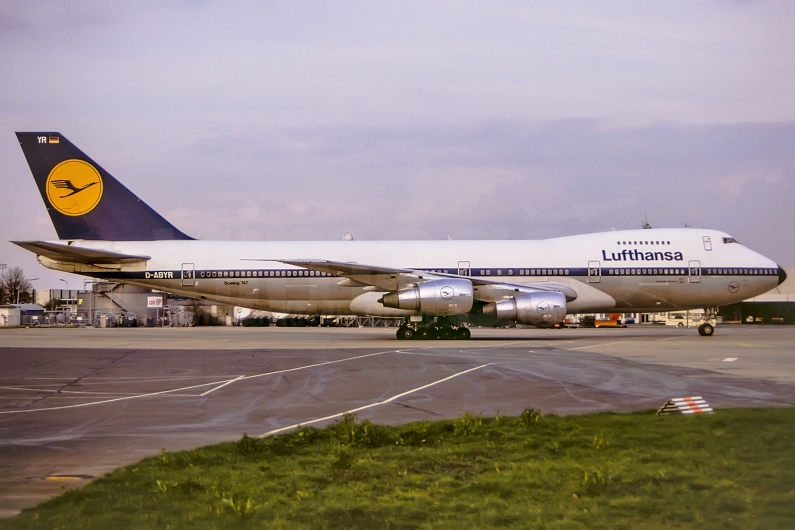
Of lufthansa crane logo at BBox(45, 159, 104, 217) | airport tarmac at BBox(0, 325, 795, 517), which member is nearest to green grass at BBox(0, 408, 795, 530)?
airport tarmac at BBox(0, 325, 795, 517)

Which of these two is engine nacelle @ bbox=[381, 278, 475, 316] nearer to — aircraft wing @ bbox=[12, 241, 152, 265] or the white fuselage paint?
the white fuselage paint

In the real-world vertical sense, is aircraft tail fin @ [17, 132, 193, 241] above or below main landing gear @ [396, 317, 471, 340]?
above

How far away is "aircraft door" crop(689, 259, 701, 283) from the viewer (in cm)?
3114

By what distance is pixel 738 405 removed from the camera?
10930 mm

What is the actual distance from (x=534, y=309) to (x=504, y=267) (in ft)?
11.0

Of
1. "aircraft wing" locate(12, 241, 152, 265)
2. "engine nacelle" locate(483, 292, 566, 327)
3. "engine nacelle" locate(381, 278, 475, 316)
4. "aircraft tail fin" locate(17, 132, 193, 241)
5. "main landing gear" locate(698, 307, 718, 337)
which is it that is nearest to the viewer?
"engine nacelle" locate(483, 292, 566, 327)

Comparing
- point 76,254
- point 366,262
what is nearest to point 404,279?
point 366,262

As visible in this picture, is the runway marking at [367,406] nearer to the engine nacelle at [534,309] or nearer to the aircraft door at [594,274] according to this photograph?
the engine nacelle at [534,309]

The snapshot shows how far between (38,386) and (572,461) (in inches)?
451

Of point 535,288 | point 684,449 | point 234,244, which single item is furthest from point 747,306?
point 684,449

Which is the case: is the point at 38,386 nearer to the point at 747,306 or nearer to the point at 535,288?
the point at 535,288

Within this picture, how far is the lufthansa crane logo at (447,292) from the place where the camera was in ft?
92.7

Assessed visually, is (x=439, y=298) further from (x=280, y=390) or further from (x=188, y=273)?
(x=280, y=390)

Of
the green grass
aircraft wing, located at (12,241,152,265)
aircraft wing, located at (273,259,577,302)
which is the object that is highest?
aircraft wing, located at (12,241,152,265)
